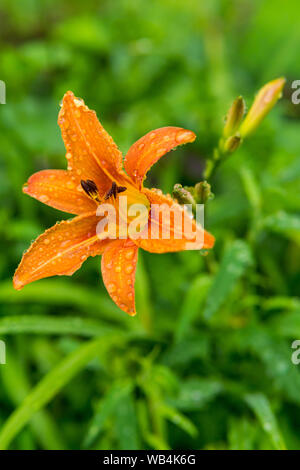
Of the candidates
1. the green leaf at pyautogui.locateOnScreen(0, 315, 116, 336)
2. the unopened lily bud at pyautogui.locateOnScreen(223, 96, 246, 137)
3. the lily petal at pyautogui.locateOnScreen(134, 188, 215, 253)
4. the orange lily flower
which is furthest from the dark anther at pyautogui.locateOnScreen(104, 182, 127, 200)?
the green leaf at pyautogui.locateOnScreen(0, 315, 116, 336)

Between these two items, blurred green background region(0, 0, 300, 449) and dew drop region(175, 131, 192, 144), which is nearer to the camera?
dew drop region(175, 131, 192, 144)

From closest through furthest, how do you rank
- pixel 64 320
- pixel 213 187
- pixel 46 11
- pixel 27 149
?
pixel 64 320 → pixel 27 149 → pixel 213 187 → pixel 46 11

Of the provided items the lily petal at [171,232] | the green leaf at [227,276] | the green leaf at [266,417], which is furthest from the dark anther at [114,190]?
the green leaf at [266,417]

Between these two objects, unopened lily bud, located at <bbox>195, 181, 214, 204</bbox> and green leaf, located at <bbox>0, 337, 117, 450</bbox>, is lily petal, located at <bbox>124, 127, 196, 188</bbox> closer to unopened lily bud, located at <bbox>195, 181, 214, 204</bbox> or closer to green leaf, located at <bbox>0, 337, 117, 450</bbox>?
unopened lily bud, located at <bbox>195, 181, 214, 204</bbox>

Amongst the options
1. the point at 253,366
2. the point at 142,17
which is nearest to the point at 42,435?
the point at 253,366

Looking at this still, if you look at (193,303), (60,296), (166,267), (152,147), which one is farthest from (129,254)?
(166,267)

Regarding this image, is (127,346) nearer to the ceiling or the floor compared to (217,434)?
nearer to the ceiling

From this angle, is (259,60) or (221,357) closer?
(221,357)

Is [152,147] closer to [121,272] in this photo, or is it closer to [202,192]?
[202,192]

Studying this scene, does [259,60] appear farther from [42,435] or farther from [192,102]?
[42,435]
